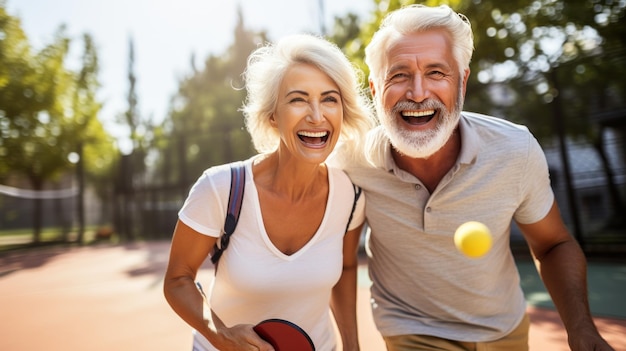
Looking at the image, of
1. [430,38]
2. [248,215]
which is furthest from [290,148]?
[430,38]

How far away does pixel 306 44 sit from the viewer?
273cm

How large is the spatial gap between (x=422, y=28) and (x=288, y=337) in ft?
6.30

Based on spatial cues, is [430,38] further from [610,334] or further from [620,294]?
[620,294]

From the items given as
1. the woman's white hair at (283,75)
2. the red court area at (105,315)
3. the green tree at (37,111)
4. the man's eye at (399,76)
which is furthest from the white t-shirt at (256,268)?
the green tree at (37,111)

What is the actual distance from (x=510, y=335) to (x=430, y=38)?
1822mm

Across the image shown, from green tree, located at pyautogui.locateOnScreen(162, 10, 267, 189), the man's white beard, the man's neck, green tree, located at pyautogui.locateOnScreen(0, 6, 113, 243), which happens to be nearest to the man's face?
the man's white beard

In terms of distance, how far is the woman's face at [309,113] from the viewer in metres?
2.66

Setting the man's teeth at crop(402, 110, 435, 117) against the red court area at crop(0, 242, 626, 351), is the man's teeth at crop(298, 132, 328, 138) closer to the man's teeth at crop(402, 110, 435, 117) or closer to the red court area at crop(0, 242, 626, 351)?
the man's teeth at crop(402, 110, 435, 117)

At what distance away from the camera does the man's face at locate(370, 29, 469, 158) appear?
267 cm

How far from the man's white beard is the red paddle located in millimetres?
1200

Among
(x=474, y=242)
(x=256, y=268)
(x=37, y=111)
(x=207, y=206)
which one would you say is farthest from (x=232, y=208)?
(x=37, y=111)

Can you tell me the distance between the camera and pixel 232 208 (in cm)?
254

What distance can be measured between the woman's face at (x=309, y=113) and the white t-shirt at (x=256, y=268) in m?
0.36

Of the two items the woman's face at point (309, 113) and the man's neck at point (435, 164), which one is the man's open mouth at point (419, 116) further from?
the woman's face at point (309, 113)
